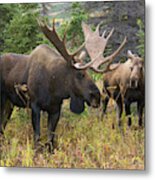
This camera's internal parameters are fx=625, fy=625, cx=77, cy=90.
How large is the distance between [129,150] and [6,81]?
750 mm

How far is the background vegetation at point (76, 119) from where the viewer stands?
3.16 meters

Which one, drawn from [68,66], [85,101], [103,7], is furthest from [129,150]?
[103,7]

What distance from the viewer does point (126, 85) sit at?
125 inches

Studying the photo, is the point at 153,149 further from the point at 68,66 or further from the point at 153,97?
the point at 68,66

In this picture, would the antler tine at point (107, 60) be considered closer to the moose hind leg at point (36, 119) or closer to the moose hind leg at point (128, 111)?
the moose hind leg at point (128, 111)

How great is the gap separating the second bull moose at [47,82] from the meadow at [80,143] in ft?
0.12

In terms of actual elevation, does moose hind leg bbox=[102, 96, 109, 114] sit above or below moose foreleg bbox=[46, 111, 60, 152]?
above

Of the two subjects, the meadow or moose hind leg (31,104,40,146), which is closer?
the meadow

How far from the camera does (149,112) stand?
3135 millimetres

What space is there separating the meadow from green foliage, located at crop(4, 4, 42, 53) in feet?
1.11

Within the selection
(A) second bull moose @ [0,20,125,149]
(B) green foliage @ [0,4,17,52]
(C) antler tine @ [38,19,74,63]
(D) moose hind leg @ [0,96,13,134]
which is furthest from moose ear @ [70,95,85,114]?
(B) green foliage @ [0,4,17,52]

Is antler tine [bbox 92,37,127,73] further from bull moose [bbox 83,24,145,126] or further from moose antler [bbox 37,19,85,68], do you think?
moose antler [bbox 37,19,85,68]

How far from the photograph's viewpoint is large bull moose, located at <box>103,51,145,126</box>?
124 inches

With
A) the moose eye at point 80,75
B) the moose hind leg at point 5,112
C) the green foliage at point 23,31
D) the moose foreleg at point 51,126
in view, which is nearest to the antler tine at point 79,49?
the moose eye at point 80,75
